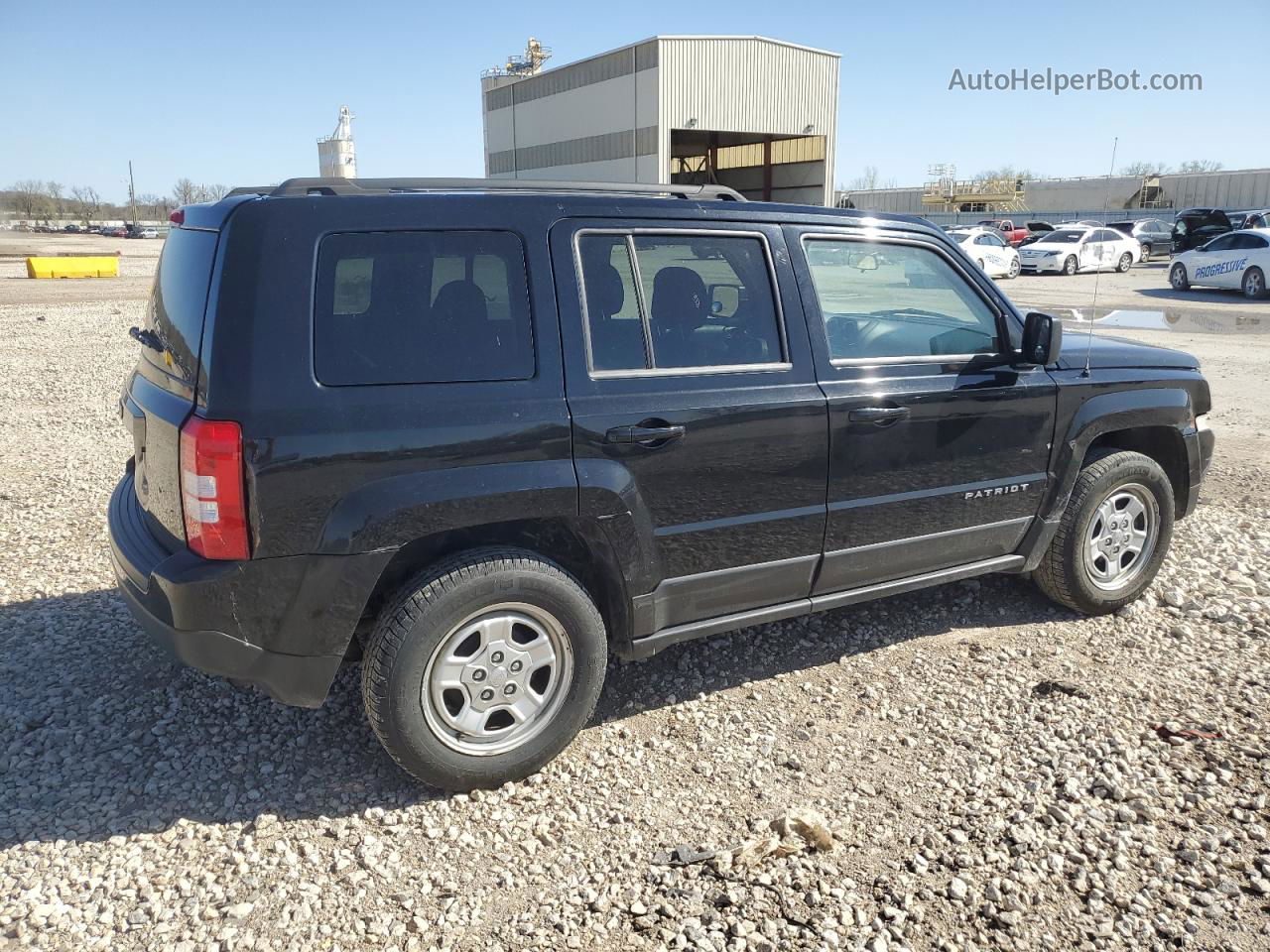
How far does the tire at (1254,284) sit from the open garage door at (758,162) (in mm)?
22009

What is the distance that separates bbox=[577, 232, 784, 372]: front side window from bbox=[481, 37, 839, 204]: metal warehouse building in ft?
117

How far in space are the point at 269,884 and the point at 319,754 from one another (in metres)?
0.72

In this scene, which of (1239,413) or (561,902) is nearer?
(561,902)

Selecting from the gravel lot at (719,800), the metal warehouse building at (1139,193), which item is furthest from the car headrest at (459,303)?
the metal warehouse building at (1139,193)

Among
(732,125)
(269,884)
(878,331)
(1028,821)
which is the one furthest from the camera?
A: (732,125)

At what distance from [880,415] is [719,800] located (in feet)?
5.19

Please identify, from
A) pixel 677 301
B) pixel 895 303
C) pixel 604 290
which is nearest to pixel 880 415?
pixel 895 303

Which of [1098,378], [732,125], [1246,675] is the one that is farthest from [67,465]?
[732,125]

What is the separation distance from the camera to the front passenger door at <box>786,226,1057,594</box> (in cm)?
374

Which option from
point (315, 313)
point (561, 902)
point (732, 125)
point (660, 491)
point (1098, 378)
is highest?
point (732, 125)

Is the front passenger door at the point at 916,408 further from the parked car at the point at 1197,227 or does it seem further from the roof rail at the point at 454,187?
the parked car at the point at 1197,227

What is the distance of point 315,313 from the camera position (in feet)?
9.50

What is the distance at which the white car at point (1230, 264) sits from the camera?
866 inches

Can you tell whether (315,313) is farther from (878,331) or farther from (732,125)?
(732,125)
